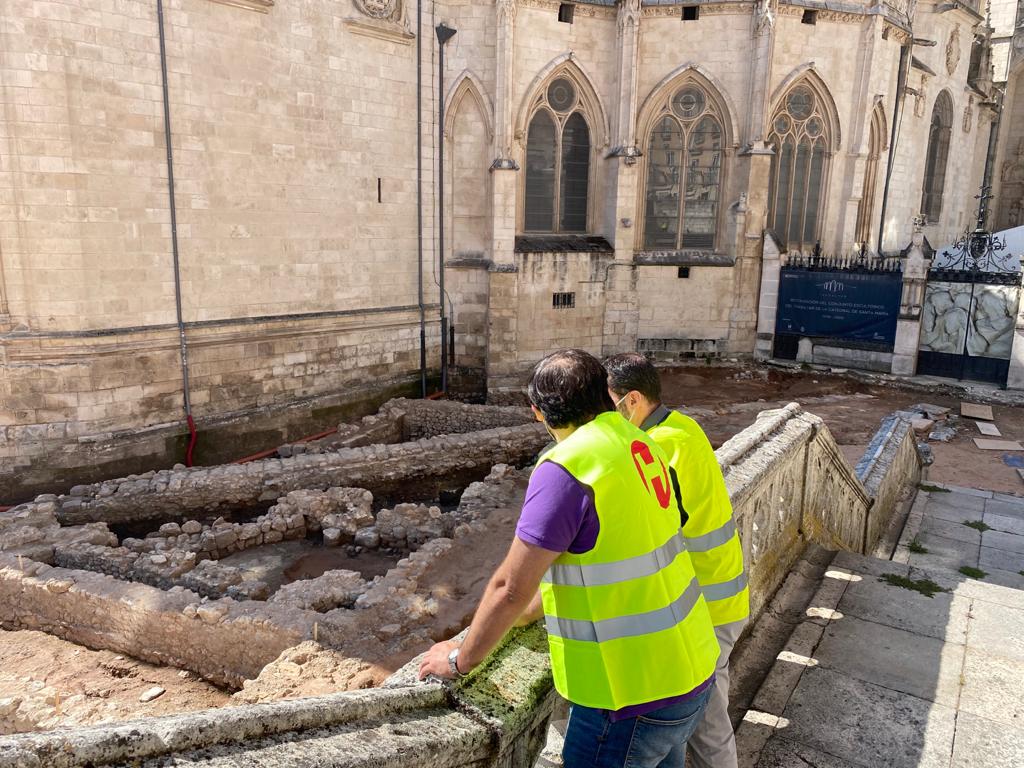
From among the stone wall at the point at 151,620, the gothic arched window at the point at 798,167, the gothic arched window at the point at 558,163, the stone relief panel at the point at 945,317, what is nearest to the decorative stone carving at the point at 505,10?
the gothic arched window at the point at 558,163

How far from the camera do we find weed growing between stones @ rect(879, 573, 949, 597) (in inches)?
189

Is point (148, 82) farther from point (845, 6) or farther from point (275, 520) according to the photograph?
point (845, 6)

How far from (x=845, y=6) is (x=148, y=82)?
14756 millimetres

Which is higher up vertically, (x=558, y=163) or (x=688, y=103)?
(x=688, y=103)

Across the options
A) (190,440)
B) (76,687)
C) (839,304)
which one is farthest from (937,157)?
(76,687)

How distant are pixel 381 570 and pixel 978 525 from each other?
635 cm

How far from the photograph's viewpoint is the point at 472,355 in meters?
15.8

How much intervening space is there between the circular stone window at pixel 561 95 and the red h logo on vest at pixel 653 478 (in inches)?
598

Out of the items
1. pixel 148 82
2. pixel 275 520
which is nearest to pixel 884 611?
pixel 275 520

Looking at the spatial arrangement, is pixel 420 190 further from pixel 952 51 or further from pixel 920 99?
pixel 952 51

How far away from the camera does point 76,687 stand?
6.48 m

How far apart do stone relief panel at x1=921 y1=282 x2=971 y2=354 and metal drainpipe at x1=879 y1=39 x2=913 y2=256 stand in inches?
154

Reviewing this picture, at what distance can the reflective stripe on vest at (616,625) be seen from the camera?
2.01m

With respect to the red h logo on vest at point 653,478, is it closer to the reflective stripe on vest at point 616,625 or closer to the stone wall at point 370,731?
the reflective stripe on vest at point 616,625
